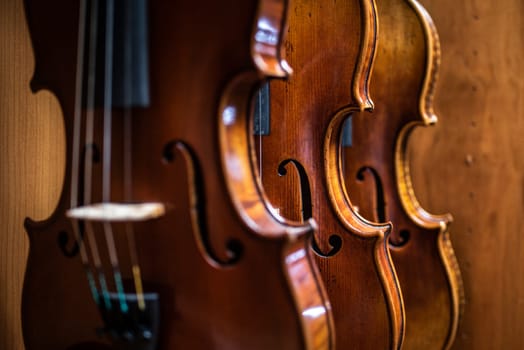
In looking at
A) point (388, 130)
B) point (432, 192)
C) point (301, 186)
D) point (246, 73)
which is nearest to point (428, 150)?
point (432, 192)

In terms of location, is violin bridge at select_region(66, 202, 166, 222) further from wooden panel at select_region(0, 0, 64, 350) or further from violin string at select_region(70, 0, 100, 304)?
wooden panel at select_region(0, 0, 64, 350)

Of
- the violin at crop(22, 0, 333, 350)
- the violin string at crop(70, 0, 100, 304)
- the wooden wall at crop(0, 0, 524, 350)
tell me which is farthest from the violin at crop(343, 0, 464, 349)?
the violin string at crop(70, 0, 100, 304)

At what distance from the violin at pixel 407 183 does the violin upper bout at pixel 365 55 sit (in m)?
0.38

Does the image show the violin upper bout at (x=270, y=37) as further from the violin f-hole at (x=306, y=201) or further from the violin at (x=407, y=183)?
the violin at (x=407, y=183)

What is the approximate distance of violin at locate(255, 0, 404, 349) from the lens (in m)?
1.41

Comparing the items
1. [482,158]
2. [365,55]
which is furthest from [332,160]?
[482,158]

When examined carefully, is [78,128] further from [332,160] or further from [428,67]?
[428,67]

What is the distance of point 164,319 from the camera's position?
0.87m

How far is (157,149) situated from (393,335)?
2.88 ft

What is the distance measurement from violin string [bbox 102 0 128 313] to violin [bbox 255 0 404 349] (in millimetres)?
613

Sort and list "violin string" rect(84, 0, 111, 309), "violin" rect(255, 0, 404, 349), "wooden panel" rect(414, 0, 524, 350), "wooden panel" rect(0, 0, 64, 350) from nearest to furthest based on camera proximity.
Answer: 1. "violin string" rect(84, 0, 111, 309)
2. "wooden panel" rect(0, 0, 64, 350)
3. "violin" rect(255, 0, 404, 349)
4. "wooden panel" rect(414, 0, 524, 350)

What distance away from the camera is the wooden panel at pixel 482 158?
2166 mm

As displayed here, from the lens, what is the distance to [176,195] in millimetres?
860

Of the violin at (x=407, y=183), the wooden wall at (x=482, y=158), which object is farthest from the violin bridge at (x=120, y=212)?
the wooden wall at (x=482, y=158)
